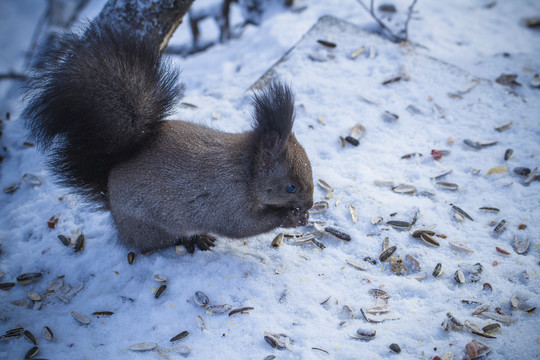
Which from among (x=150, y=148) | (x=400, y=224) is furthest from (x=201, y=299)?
(x=400, y=224)

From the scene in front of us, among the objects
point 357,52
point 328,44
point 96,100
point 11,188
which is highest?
point 96,100

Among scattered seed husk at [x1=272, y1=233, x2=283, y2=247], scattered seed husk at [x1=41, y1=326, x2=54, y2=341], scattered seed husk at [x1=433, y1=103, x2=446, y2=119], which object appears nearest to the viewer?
scattered seed husk at [x1=41, y1=326, x2=54, y2=341]

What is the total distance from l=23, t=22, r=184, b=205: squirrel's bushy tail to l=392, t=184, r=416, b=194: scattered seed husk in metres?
1.73

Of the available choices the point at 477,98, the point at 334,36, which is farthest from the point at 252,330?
the point at 334,36

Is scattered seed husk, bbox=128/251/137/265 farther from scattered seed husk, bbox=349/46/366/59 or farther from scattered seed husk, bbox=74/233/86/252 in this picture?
Answer: scattered seed husk, bbox=349/46/366/59

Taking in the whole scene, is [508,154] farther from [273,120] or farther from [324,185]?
[273,120]

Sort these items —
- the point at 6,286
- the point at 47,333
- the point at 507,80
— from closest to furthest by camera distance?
the point at 47,333
the point at 6,286
the point at 507,80

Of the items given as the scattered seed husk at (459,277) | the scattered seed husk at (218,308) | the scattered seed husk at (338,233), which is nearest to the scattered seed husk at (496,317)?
the scattered seed husk at (459,277)

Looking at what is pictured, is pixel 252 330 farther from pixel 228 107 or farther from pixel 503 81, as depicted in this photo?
pixel 503 81

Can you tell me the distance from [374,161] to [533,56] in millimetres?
2510

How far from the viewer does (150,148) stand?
95.7 inches

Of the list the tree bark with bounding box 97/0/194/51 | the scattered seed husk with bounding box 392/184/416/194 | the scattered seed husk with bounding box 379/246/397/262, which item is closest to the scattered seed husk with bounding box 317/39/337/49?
the tree bark with bounding box 97/0/194/51

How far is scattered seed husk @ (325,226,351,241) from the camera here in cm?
264

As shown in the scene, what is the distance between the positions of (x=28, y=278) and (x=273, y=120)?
1.90 m
